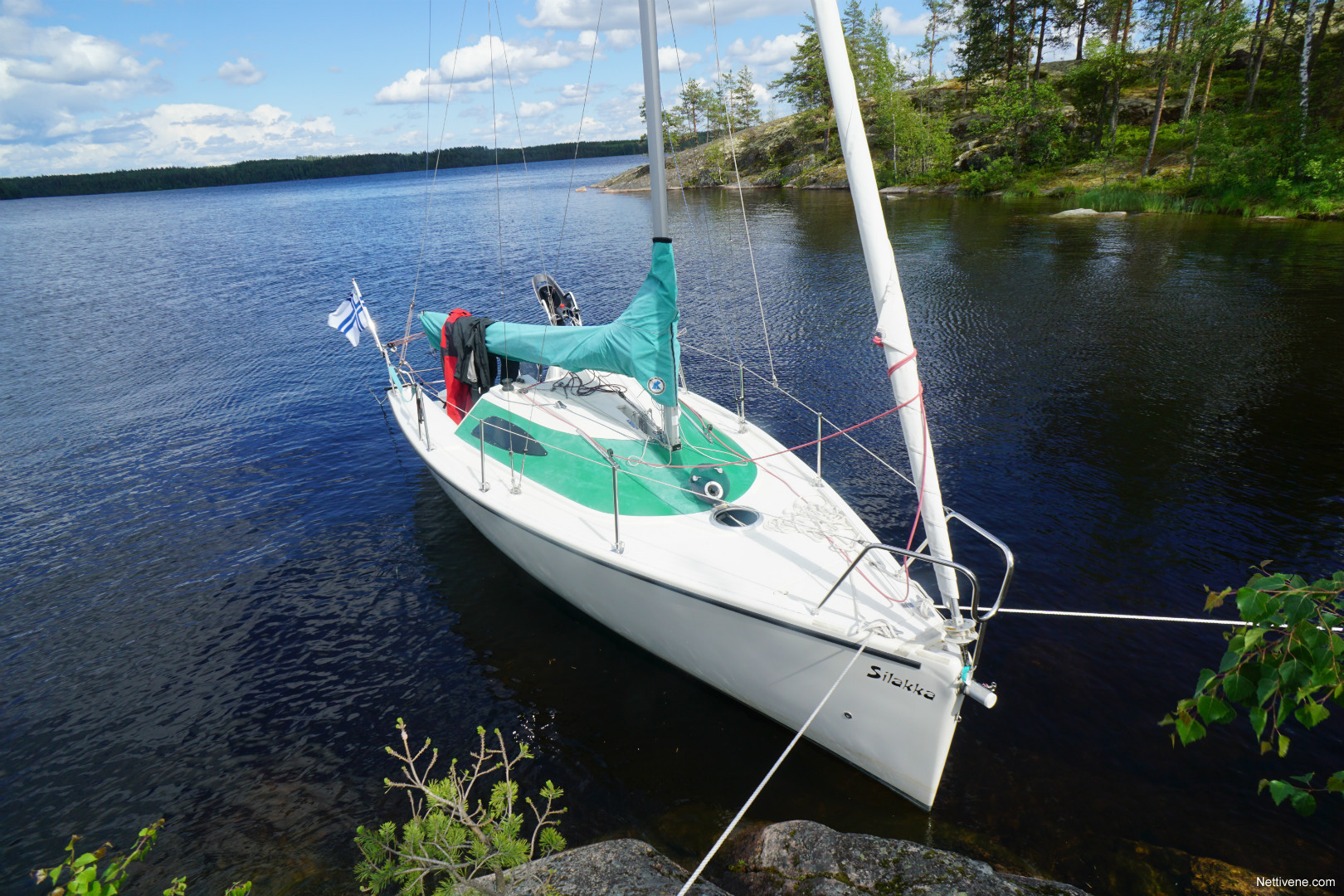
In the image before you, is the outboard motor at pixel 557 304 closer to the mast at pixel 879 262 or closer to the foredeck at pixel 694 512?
the foredeck at pixel 694 512

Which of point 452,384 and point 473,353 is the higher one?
point 473,353

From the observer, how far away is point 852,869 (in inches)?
211

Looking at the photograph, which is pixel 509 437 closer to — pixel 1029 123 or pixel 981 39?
pixel 1029 123

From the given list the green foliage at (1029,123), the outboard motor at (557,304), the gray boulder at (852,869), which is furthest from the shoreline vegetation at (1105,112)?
the gray boulder at (852,869)

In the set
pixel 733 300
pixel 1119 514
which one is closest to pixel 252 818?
pixel 1119 514

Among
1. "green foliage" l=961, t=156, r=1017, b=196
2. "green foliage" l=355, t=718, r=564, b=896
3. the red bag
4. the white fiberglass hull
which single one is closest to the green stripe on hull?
the white fiberglass hull

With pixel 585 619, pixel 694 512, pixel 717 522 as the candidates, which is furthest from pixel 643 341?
pixel 585 619

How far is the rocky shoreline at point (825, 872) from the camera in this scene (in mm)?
5109

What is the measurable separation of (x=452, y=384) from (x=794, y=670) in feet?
24.9

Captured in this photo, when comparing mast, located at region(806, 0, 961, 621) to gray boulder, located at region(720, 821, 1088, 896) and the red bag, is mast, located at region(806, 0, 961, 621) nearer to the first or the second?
gray boulder, located at region(720, 821, 1088, 896)

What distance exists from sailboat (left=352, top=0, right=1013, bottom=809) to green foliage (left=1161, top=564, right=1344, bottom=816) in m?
2.22

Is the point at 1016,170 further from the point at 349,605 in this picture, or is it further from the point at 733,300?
the point at 349,605

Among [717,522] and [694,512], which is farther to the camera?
[694,512]

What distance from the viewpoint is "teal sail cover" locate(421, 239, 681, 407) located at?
815 cm
